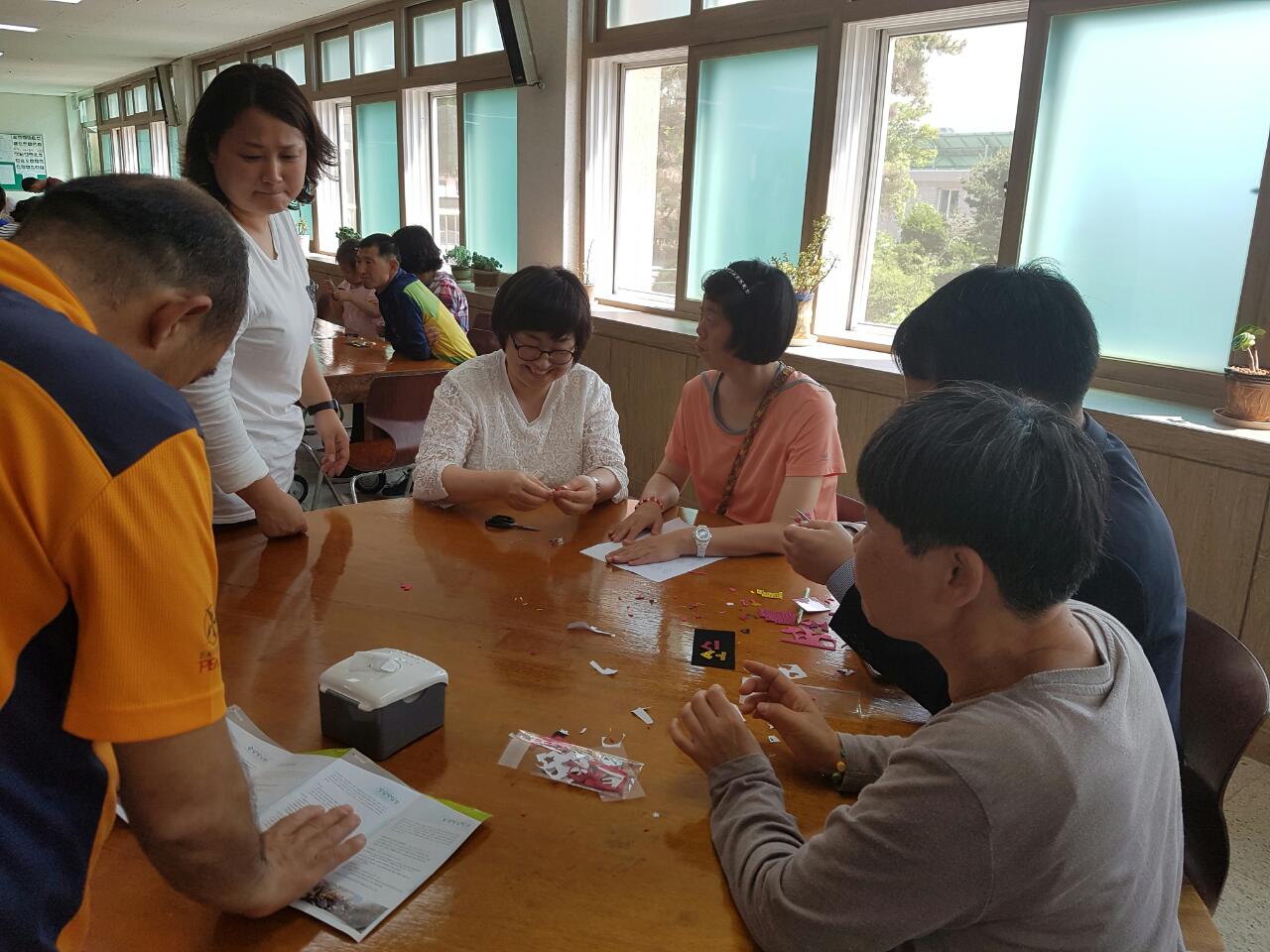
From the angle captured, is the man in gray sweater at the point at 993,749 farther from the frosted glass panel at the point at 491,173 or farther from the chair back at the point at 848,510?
the frosted glass panel at the point at 491,173

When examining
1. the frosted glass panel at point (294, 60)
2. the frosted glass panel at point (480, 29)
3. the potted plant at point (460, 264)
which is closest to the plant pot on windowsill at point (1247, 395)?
the potted plant at point (460, 264)

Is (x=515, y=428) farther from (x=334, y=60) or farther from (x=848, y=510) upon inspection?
(x=334, y=60)

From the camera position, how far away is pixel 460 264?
6.67 m

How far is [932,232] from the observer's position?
395cm

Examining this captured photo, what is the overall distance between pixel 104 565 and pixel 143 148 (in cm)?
1641

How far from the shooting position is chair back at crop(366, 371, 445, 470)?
3.72m

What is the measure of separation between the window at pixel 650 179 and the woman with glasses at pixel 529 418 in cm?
A: 304

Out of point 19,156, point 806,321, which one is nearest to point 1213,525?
point 806,321

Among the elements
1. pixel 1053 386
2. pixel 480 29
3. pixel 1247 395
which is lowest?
pixel 1247 395

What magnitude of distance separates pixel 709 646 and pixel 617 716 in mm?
277

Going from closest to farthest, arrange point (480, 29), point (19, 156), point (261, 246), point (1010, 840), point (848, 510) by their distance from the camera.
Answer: point (1010, 840)
point (261, 246)
point (848, 510)
point (480, 29)
point (19, 156)

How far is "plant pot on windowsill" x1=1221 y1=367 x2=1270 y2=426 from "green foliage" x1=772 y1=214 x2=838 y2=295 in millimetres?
1809

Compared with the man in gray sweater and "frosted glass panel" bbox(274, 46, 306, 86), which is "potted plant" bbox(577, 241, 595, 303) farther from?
"frosted glass panel" bbox(274, 46, 306, 86)

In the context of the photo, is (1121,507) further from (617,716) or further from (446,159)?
(446,159)
